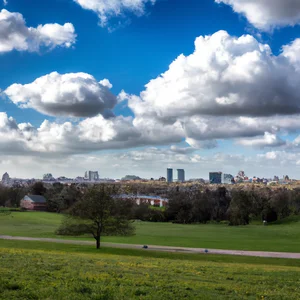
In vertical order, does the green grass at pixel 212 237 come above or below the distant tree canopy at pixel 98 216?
below

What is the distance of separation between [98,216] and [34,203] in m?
111

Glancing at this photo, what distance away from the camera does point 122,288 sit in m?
11.9

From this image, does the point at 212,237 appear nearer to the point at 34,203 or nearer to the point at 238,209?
the point at 238,209

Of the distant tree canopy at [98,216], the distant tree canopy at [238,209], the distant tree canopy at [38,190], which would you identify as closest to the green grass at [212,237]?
the distant tree canopy at [98,216]

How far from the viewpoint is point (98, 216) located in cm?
4403

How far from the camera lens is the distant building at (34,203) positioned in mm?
147125

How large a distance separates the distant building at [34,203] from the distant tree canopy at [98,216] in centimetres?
10747

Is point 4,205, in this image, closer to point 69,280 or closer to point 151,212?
point 151,212

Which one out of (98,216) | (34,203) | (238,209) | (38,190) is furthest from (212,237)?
(38,190)

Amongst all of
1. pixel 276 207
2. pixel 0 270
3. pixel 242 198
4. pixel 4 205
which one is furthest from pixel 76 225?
pixel 4 205

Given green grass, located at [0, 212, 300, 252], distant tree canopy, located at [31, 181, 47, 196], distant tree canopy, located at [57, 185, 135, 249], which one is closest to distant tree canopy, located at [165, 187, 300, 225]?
green grass, located at [0, 212, 300, 252]

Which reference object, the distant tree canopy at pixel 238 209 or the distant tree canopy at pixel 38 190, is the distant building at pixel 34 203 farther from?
the distant tree canopy at pixel 238 209

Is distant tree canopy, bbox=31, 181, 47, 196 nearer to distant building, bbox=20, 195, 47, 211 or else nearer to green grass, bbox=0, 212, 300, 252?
distant building, bbox=20, 195, 47, 211

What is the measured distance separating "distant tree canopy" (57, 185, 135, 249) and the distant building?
107470 mm
